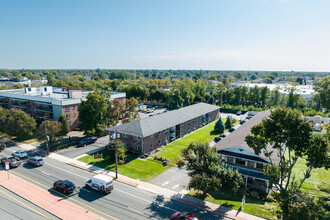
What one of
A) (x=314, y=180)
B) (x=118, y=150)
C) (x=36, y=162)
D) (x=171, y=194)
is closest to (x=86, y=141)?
(x=36, y=162)

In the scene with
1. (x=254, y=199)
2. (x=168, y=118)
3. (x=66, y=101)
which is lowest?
(x=254, y=199)

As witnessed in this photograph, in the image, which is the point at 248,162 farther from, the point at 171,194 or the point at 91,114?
the point at 91,114

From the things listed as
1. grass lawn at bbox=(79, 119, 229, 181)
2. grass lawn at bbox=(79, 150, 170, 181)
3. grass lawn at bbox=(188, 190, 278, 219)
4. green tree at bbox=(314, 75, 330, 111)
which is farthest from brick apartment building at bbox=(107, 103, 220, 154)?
green tree at bbox=(314, 75, 330, 111)

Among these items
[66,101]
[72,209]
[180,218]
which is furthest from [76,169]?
[66,101]

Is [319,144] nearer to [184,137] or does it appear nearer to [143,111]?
[184,137]

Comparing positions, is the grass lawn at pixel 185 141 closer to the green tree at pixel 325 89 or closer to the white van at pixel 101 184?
the white van at pixel 101 184

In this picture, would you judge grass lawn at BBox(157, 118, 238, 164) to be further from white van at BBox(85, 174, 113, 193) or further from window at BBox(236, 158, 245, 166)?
white van at BBox(85, 174, 113, 193)
